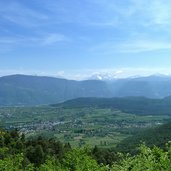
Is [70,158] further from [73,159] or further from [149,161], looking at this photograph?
[149,161]

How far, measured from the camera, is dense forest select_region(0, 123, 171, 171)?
22.3 metres

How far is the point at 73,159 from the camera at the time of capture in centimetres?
4403

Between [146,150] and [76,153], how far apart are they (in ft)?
71.8

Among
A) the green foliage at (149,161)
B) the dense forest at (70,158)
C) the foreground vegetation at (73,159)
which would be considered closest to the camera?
the green foliage at (149,161)

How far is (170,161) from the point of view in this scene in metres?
21.2

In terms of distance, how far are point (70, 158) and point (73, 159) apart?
102 cm

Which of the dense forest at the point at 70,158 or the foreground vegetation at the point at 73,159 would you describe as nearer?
the foreground vegetation at the point at 73,159

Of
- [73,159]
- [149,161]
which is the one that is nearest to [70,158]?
[73,159]

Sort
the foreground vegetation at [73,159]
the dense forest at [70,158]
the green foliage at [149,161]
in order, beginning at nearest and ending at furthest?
the green foliage at [149,161], the foreground vegetation at [73,159], the dense forest at [70,158]

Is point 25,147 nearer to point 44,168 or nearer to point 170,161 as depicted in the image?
point 44,168

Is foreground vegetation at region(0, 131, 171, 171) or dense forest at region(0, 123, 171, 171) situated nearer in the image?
foreground vegetation at region(0, 131, 171, 171)

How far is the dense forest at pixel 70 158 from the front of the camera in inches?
878

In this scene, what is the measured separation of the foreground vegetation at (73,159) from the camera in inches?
864

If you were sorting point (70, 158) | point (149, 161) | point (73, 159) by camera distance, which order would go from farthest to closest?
point (70, 158) < point (73, 159) < point (149, 161)
